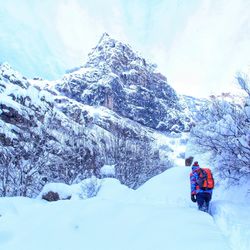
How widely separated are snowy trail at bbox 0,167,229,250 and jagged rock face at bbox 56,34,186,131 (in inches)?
4512

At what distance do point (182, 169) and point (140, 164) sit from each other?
11.3 meters

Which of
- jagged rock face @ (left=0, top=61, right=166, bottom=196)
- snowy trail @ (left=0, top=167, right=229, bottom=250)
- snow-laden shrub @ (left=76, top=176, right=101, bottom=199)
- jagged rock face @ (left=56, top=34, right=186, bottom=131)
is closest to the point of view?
snowy trail @ (left=0, top=167, right=229, bottom=250)

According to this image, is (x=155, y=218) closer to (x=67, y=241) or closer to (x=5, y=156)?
(x=67, y=241)

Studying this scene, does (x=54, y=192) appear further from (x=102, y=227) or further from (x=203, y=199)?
(x=203, y=199)

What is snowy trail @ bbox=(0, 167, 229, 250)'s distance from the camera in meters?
6.32

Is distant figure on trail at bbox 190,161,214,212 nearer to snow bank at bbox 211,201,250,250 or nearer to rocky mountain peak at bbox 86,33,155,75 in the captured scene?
snow bank at bbox 211,201,250,250

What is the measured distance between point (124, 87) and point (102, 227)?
130 meters

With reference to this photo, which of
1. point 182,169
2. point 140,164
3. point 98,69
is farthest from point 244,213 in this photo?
point 98,69

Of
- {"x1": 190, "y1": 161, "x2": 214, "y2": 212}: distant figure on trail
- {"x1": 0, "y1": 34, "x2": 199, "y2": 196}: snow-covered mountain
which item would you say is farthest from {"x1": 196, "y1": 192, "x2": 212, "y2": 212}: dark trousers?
{"x1": 0, "y1": 34, "x2": 199, "y2": 196}: snow-covered mountain

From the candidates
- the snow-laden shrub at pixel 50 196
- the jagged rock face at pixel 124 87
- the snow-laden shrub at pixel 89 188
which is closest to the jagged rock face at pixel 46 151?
the snow-laden shrub at pixel 89 188

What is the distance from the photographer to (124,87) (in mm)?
136125

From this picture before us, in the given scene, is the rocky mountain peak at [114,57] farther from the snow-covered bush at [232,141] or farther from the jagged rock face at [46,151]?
the snow-covered bush at [232,141]

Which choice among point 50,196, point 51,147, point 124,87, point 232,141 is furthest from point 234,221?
point 124,87

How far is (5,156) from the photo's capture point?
790 inches
